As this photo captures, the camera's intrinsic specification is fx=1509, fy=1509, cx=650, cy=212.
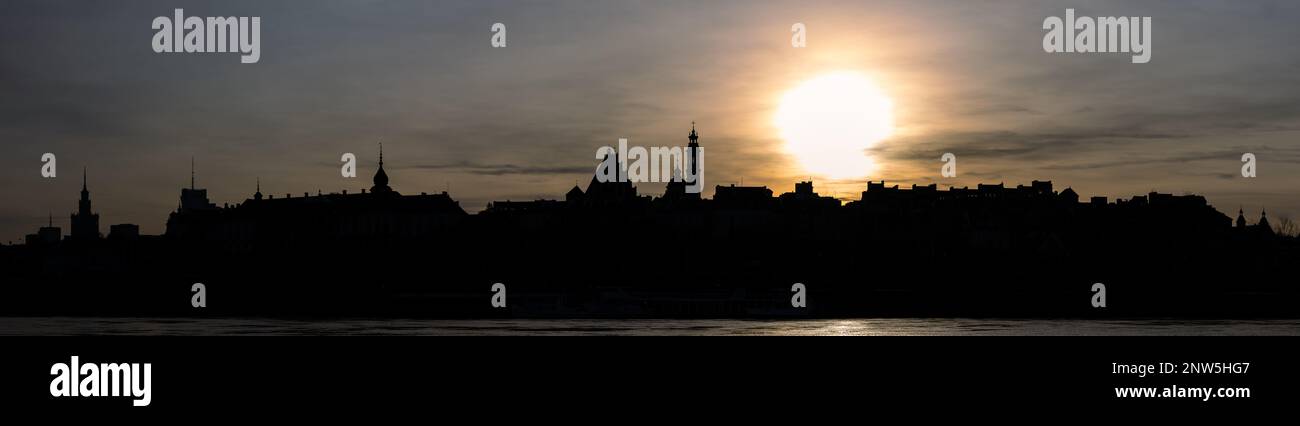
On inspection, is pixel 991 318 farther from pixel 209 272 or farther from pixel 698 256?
pixel 209 272

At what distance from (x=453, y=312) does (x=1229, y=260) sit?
262 feet

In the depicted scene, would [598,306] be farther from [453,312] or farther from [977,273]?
[977,273]

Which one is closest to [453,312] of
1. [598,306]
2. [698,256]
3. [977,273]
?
[598,306]
